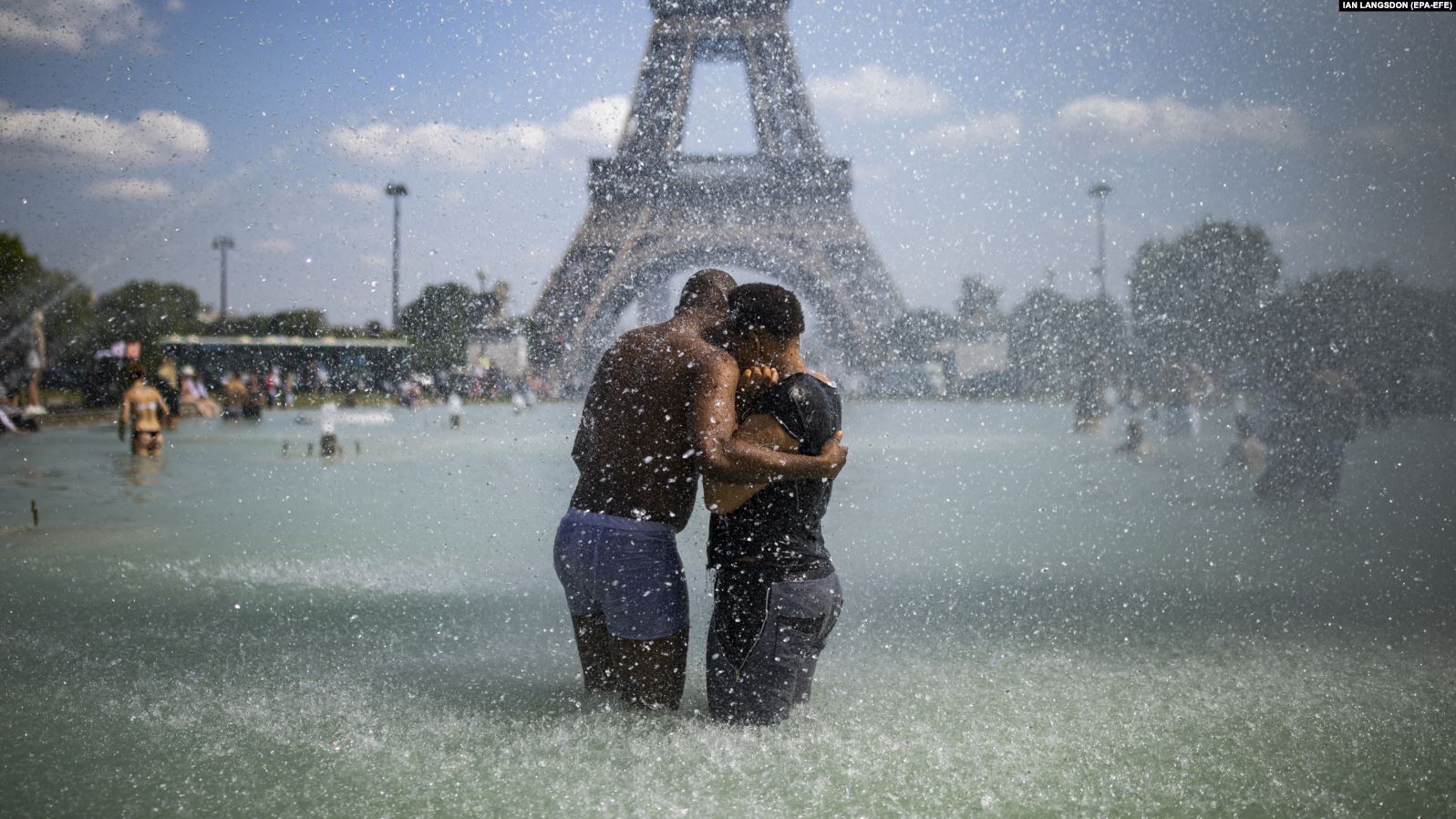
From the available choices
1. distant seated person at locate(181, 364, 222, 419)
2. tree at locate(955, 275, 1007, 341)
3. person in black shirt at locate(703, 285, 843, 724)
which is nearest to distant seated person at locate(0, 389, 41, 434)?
distant seated person at locate(181, 364, 222, 419)

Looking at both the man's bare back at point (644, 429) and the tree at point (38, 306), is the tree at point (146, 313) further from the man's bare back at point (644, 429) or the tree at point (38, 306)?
the man's bare back at point (644, 429)

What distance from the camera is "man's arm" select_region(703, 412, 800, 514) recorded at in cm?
311

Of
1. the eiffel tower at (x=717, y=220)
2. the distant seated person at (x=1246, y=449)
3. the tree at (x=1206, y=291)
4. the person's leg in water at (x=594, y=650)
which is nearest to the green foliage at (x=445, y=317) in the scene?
the eiffel tower at (x=717, y=220)

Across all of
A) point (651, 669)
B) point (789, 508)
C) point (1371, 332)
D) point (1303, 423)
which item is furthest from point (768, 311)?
point (1371, 332)

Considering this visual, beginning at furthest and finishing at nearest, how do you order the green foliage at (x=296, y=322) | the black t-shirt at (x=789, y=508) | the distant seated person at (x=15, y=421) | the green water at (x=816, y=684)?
the green foliage at (x=296, y=322) < the distant seated person at (x=15, y=421) < the black t-shirt at (x=789, y=508) < the green water at (x=816, y=684)

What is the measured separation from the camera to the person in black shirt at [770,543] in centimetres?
315

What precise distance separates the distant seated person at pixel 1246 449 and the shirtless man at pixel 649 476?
27.5ft

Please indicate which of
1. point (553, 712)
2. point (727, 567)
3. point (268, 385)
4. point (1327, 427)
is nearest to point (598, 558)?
point (727, 567)

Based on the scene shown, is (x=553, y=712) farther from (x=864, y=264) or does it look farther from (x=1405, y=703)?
(x=864, y=264)

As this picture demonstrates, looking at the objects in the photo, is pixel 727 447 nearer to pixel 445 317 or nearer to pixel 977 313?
pixel 977 313

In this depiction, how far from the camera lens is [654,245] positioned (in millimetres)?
28688

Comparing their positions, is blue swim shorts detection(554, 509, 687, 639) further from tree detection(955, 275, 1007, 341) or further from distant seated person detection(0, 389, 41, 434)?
distant seated person detection(0, 389, 41, 434)

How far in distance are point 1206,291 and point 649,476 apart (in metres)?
7.59

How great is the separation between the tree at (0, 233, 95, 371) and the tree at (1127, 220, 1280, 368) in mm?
31864
